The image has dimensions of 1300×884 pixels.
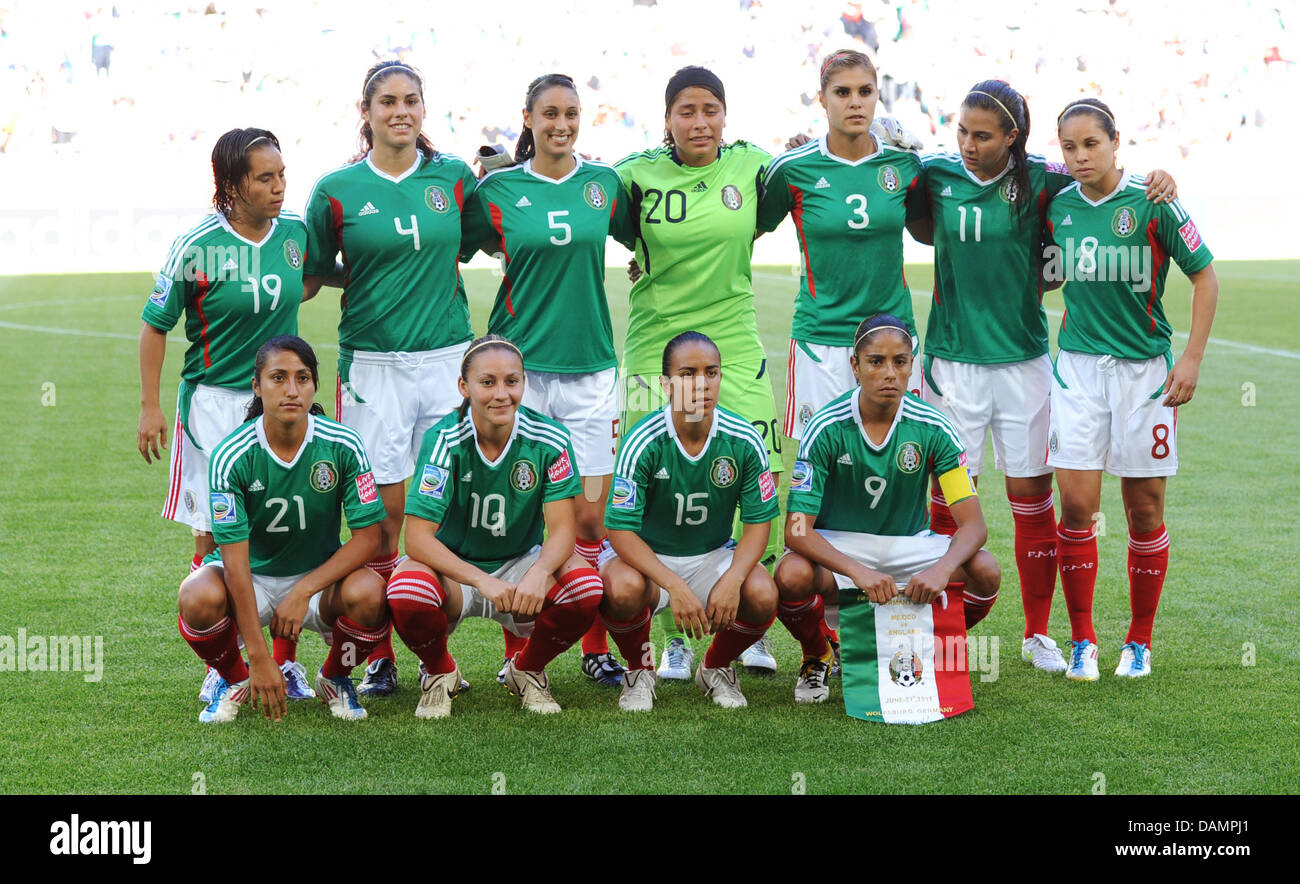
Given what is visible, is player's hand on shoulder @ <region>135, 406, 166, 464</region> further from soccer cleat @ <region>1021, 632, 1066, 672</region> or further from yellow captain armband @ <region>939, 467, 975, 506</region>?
soccer cleat @ <region>1021, 632, 1066, 672</region>

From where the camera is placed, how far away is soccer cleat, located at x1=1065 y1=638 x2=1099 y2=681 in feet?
14.8

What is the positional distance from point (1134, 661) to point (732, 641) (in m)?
1.39

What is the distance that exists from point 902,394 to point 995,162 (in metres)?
0.91

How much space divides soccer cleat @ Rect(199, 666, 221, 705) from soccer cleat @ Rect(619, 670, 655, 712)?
125cm

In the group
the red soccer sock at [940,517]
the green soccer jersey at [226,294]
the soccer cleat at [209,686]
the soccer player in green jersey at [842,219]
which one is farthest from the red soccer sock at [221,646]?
the red soccer sock at [940,517]

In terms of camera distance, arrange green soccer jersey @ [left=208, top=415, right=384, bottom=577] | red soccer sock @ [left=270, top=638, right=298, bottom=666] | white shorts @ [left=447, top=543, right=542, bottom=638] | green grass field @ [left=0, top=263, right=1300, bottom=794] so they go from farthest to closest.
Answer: red soccer sock @ [left=270, top=638, right=298, bottom=666]
white shorts @ [left=447, top=543, right=542, bottom=638]
green soccer jersey @ [left=208, top=415, right=384, bottom=577]
green grass field @ [left=0, top=263, right=1300, bottom=794]

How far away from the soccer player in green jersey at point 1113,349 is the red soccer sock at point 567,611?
158 centimetres

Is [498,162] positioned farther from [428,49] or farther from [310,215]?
[428,49]

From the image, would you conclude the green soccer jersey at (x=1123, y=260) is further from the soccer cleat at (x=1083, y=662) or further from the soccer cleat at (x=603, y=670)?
the soccer cleat at (x=603, y=670)

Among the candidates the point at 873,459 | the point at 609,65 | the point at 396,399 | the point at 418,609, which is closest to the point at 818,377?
the point at 873,459

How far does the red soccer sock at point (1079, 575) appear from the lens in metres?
4.60

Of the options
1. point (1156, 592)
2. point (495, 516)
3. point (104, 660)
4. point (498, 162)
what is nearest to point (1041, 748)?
point (1156, 592)

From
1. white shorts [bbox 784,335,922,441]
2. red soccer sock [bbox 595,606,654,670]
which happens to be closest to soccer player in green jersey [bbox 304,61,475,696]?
red soccer sock [bbox 595,606,654,670]

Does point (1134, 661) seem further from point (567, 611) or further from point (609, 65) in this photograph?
point (609, 65)
